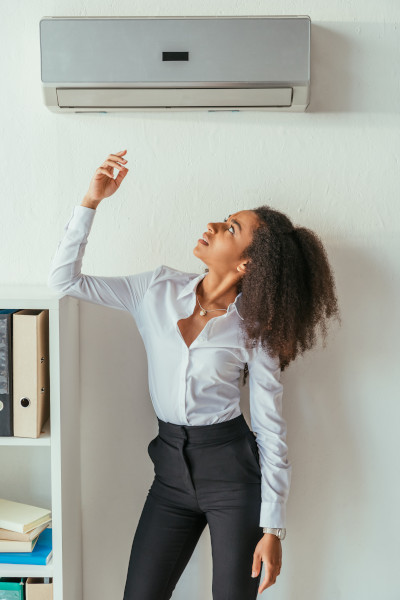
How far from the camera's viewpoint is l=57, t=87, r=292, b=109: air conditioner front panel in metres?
1.60

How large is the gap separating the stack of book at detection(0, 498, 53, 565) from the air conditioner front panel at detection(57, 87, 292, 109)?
1084mm

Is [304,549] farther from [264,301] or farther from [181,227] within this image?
[181,227]

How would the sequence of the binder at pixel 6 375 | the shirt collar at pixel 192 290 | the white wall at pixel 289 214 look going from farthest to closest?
1. the white wall at pixel 289 214
2. the shirt collar at pixel 192 290
3. the binder at pixel 6 375

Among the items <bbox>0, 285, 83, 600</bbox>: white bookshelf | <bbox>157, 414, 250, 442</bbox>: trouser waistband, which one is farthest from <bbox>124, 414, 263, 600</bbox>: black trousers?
<bbox>0, 285, 83, 600</bbox>: white bookshelf

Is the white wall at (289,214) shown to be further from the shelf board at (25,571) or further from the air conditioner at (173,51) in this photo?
the shelf board at (25,571)

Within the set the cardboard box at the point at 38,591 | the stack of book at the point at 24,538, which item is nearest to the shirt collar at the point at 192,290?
the stack of book at the point at 24,538

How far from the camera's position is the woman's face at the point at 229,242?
4.96 feet

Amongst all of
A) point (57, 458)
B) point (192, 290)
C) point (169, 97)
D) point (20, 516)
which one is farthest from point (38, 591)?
point (169, 97)

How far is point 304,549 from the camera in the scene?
6.03 feet

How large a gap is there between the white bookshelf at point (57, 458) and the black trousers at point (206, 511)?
0.20m

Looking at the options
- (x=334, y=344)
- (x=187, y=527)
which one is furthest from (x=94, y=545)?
(x=334, y=344)

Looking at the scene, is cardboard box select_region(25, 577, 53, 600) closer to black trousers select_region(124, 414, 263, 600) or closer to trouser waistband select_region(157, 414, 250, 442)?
black trousers select_region(124, 414, 263, 600)

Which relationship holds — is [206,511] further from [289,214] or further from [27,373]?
[289,214]

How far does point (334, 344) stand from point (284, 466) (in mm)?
417
